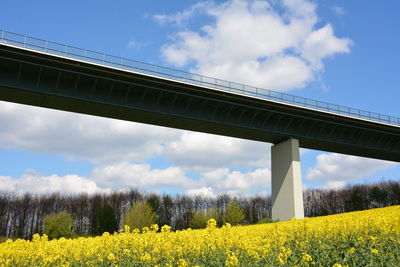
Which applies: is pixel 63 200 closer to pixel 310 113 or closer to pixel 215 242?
pixel 310 113

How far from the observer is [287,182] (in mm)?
42531

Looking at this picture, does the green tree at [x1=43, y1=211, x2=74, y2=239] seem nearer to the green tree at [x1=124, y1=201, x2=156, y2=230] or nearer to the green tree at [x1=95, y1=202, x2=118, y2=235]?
the green tree at [x1=124, y1=201, x2=156, y2=230]

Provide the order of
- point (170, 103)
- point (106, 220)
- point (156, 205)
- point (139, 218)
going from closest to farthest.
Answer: point (170, 103) → point (139, 218) → point (106, 220) → point (156, 205)

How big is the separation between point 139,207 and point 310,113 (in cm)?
3358

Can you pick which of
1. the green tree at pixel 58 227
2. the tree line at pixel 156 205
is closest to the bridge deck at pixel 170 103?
the green tree at pixel 58 227

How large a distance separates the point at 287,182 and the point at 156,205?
1544 inches

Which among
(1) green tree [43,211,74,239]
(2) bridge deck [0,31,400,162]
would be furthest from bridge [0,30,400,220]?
(1) green tree [43,211,74,239]

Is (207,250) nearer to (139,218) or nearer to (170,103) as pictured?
(170,103)

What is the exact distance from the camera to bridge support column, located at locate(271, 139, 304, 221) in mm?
41281

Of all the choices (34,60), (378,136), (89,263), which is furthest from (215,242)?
(378,136)

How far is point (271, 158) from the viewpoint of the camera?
151ft

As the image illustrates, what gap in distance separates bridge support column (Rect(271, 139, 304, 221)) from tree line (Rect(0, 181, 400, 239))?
96.6ft

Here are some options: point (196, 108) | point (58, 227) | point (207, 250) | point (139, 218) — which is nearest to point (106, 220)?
point (139, 218)

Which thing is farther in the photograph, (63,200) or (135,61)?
(63,200)
